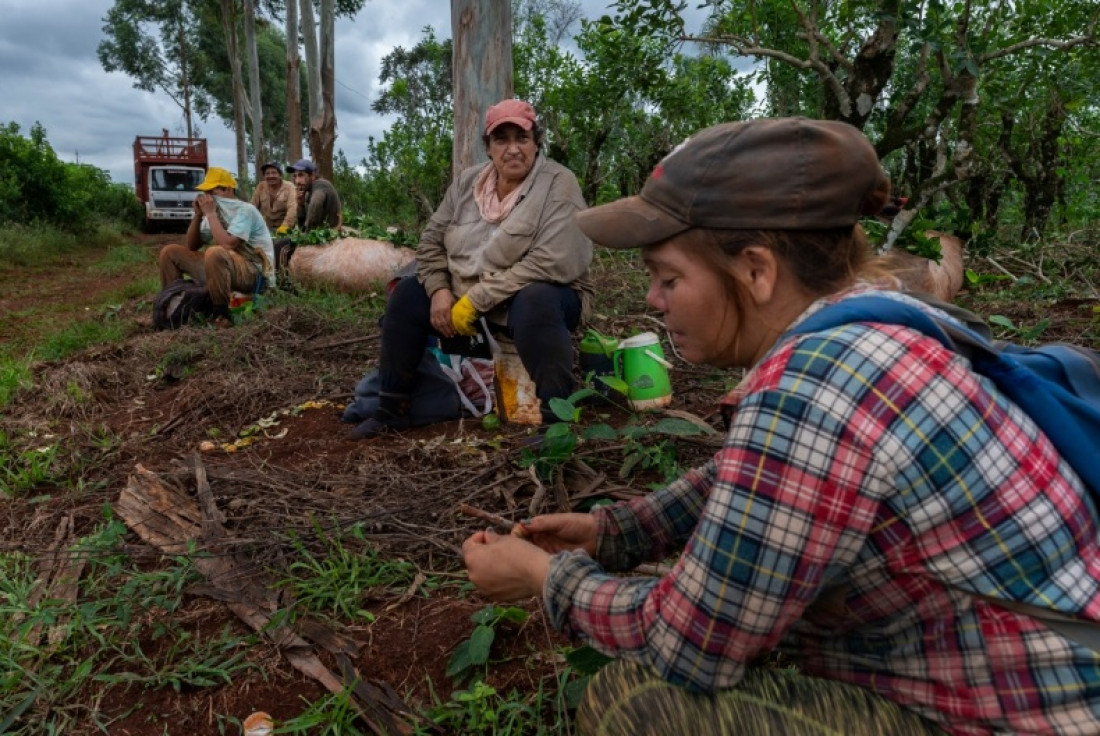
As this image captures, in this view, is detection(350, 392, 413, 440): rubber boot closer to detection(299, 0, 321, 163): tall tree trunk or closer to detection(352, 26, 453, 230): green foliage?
detection(352, 26, 453, 230): green foliage

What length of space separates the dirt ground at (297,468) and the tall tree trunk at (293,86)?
954 centimetres

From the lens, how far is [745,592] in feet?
3.02

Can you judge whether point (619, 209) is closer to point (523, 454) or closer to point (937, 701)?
point (937, 701)

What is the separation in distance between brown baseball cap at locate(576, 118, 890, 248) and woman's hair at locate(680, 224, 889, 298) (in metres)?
0.02

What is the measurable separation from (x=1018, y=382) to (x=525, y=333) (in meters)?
2.22

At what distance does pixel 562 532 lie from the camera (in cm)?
140

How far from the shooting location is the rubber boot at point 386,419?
335 cm

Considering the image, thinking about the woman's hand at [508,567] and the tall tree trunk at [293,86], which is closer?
the woman's hand at [508,567]

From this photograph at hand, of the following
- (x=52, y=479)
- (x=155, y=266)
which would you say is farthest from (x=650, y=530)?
(x=155, y=266)

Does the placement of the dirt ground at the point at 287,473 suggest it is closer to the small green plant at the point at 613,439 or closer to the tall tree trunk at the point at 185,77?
the small green plant at the point at 613,439

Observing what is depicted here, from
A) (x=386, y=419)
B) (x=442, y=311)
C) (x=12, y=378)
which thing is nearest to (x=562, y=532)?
(x=442, y=311)

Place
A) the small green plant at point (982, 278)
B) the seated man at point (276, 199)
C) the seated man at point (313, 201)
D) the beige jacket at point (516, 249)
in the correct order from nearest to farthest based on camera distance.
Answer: the beige jacket at point (516, 249) → the small green plant at point (982, 278) → the seated man at point (313, 201) → the seated man at point (276, 199)

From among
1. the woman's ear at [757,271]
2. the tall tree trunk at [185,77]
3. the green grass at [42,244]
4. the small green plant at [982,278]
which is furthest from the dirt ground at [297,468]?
the tall tree trunk at [185,77]

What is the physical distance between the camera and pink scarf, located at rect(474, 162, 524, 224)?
10.8ft
